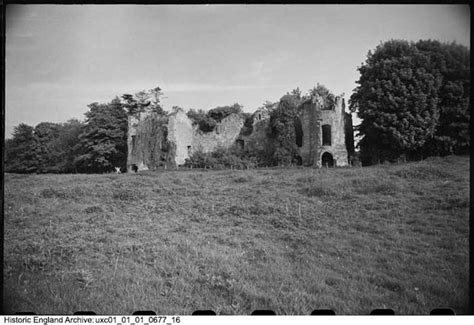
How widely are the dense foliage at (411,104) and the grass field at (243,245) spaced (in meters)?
1.38

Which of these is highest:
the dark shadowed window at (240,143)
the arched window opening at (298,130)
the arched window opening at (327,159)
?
the arched window opening at (298,130)

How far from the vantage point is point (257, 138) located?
20.9m

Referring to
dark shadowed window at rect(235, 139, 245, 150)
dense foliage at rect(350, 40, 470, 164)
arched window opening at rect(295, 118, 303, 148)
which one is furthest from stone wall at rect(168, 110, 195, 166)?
dense foliage at rect(350, 40, 470, 164)

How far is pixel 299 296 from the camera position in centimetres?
561

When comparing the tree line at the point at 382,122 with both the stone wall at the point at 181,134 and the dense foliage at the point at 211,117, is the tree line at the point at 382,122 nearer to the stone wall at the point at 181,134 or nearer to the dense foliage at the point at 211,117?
the stone wall at the point at 181,134

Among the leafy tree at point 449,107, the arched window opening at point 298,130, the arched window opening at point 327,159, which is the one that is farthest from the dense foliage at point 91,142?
the leafy tree at point 449,107

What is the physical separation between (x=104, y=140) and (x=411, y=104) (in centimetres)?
1575

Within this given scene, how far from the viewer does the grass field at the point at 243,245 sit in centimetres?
561

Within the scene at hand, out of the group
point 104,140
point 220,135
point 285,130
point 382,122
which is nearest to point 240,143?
point 220,135

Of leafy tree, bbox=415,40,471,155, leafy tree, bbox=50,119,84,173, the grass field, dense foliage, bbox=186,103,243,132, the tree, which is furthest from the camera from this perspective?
dense foliage, bbox=186,103,243,132

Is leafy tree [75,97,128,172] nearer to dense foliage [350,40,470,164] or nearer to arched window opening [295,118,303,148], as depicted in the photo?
arched window opening [295,118,303,148]

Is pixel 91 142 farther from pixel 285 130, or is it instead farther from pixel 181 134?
pixel 285 130

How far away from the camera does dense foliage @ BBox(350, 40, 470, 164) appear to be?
11.9 m

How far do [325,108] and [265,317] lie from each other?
58.8 ft
